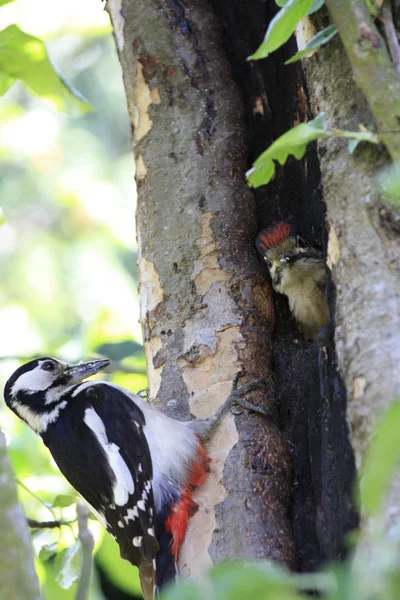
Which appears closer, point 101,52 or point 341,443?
point 341,443

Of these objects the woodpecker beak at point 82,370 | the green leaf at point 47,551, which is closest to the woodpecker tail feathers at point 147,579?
the green leaf at point 47,551

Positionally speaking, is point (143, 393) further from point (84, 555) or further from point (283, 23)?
point (283, 23)

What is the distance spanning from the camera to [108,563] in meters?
2.51

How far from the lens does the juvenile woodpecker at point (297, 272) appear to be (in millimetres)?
2639

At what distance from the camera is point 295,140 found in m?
1.66

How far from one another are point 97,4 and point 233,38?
2.24m

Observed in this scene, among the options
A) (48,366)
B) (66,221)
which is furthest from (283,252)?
(66,221)

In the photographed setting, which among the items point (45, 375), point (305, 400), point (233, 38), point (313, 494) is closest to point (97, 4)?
point (233, 38)

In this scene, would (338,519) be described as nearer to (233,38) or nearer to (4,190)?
(233,38)

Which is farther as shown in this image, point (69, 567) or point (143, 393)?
point (143, 393)

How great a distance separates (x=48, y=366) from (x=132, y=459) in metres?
0.68

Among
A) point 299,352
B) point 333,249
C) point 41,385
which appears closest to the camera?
point 333,249

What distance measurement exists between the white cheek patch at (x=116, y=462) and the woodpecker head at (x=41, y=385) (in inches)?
10.5

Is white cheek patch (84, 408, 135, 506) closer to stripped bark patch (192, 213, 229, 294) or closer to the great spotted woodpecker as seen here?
the great spotted woodpecker
